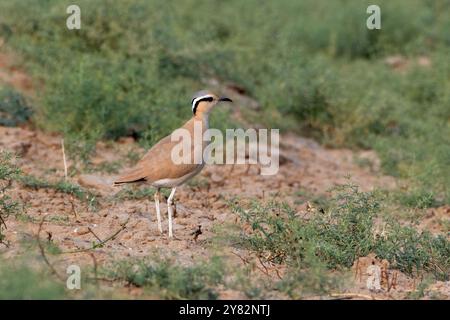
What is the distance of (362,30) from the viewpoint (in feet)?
45.3

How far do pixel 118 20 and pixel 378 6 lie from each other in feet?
14.4

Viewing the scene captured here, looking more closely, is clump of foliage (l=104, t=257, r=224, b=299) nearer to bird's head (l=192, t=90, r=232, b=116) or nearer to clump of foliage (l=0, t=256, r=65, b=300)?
clump of foliage (l=0, t=256, r=65, b=300)

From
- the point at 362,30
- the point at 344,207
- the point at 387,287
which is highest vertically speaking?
the point at 362,30

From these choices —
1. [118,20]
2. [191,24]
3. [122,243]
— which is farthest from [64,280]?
[191,24]

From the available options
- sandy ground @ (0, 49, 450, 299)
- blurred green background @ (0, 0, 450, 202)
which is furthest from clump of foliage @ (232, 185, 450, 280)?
blurred green background @ (0, 0, 450, 202)

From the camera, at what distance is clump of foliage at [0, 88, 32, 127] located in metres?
9.42

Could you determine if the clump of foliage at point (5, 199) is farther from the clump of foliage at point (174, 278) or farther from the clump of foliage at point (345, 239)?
the clump of foliage at point (345, 239)

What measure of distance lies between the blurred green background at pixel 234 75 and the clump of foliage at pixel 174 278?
11.2 feet

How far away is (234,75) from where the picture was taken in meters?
11.6

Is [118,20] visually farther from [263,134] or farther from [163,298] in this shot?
[163,298]

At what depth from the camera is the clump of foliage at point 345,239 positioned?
6375mm

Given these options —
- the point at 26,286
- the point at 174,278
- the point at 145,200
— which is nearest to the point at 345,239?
the point at 174,278

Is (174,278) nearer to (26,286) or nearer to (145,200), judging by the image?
(26,286)

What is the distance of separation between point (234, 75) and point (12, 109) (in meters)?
3.09
